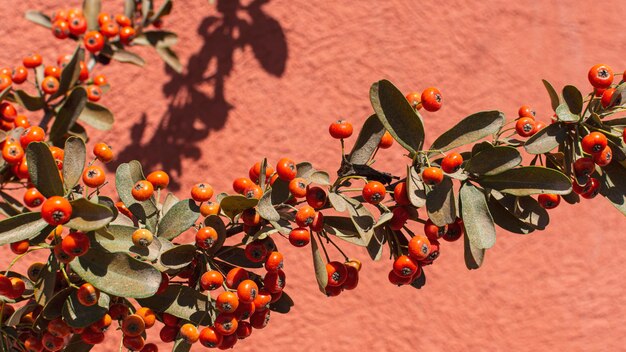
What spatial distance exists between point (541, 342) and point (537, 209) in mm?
2276

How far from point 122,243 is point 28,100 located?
1.42m

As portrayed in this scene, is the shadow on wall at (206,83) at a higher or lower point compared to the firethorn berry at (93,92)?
lower

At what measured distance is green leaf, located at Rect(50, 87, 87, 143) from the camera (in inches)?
110

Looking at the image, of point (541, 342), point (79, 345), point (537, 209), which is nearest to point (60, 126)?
point (79, 345)

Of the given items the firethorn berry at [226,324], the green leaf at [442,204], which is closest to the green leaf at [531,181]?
the green leaf at [442,204]

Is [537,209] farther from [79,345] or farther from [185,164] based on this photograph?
[185,164]

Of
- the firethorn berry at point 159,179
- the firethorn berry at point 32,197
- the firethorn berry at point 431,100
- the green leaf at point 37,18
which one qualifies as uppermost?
the firethorn berry at point 431,100

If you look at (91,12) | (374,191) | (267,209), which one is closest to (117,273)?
(267,209)

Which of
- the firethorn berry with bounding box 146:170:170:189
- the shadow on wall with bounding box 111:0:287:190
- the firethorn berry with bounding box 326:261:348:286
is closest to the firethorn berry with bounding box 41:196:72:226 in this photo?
the firethorn berry with bounding box 146:170:170:189

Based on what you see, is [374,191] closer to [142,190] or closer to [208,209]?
[208,209]

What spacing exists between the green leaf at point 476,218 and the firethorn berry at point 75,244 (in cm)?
100

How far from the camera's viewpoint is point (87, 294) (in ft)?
6.07

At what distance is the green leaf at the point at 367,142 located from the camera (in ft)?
6.57

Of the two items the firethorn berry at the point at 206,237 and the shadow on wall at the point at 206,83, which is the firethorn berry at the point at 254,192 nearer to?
the firethorn berry at the point at 206,237
